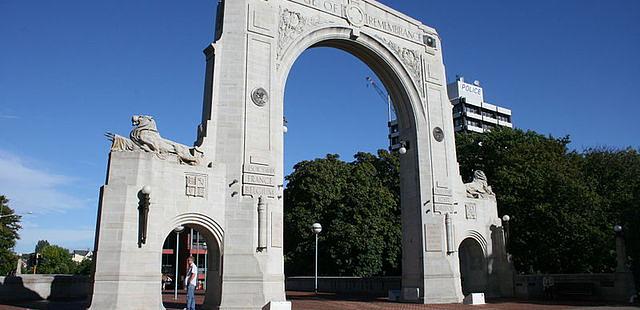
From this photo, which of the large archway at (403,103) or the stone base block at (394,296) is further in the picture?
the stone base block at (394,296)

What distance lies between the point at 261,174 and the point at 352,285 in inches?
540

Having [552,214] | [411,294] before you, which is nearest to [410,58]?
[552,214]

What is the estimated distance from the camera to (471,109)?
77.6 m

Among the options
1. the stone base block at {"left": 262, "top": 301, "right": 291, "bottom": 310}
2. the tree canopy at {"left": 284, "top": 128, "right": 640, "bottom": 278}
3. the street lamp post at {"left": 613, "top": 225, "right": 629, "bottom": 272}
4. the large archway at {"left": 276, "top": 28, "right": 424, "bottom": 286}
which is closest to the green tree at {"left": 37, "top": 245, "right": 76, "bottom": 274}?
the tree canopy at {"left": 284, "top": 128, "right": 640, "bottom": 278}

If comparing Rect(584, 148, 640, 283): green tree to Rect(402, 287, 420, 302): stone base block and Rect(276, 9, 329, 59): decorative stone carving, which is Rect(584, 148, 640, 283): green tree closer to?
Rect(402, 287, 420, 302): stone base block

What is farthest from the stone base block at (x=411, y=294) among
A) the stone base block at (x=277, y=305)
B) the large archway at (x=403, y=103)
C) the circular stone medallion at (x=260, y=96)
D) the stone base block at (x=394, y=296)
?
the circular stone medallion at (x=260, y=96)

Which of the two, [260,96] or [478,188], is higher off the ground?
[260,96]

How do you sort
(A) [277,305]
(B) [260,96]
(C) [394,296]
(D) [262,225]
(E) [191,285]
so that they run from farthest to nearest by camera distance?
(C) [394,296]
(B) [260,96]
(D) [262,225]
(A) [277,305]
(E) [191,285]

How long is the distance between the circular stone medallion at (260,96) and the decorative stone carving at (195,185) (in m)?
3.49

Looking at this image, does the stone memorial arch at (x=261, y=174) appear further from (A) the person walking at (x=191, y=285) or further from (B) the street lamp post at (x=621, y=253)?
(B) the street lamp post at (x=621, y=253)

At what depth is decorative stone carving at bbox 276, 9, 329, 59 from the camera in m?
20.1

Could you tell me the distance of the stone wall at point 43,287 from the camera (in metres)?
19.3

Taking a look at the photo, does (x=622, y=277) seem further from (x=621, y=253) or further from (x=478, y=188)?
(x=478, y=188)

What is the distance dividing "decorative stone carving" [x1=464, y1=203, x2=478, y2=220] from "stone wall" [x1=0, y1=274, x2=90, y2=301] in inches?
666
